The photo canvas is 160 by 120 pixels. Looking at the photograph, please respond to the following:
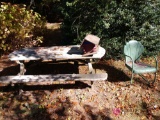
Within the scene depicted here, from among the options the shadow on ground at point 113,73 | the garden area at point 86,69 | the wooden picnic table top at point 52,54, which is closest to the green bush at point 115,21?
the garden area at point 86,69

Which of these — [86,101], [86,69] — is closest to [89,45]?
[86,101]

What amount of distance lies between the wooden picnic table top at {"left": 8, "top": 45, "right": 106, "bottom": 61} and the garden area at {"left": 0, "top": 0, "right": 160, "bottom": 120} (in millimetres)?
879

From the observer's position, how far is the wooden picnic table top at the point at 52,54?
6.48 metres

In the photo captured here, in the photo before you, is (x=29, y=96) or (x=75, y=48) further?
(x=75, y=48)

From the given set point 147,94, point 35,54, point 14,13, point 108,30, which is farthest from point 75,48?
point 14,13

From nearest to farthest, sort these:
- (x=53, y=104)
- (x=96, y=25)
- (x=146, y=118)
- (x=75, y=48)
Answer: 1. (x=146, y=118)
2. (x=53, y=104)
3. (x=75, y=48)
4. (x=96, y=25)

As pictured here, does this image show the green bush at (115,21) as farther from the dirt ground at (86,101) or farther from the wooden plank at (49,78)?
the wooden plank at (49,78)

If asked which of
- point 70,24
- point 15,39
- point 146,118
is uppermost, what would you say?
point 70,24

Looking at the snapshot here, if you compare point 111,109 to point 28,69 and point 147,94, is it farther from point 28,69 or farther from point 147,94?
point 28,69

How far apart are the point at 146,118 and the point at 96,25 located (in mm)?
3705

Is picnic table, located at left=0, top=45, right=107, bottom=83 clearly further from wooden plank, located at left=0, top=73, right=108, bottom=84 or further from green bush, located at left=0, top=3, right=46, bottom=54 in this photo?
green bush, located at left=0, top=3, right=46, bottom=54

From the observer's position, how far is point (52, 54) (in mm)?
6750

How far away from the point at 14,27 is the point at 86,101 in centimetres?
427

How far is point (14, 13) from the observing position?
8.82m
